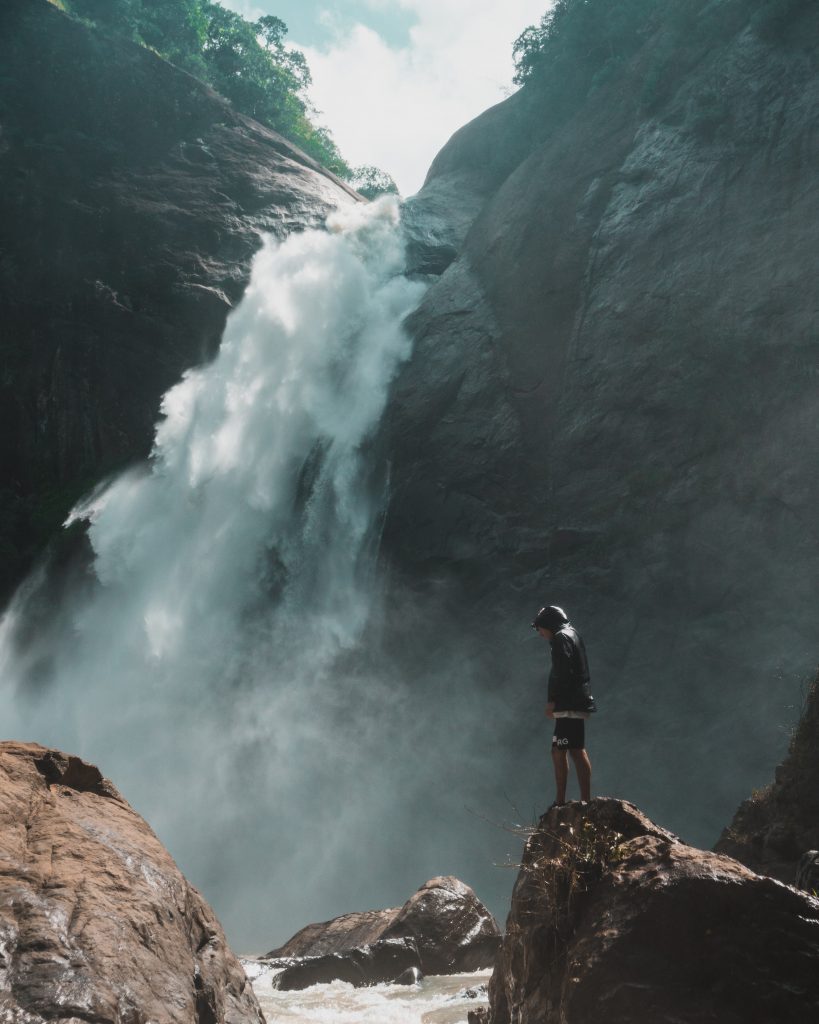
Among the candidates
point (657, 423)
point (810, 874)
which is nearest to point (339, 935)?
point (810, 874)

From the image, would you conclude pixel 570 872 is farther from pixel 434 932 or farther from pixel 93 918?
pixel 434 932

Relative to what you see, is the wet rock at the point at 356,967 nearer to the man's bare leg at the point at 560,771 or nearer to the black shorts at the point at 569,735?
the man's bare leg at the point at 560,771

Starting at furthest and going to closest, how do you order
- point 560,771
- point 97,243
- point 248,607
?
point 97,243
point 248,607
point 560,771

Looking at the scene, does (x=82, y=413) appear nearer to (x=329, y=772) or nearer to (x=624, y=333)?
(x=329, y=772)

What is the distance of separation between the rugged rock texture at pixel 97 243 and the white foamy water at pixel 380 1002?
72.0ft

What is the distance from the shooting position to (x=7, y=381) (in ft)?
98.8

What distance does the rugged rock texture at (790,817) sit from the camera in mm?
8727

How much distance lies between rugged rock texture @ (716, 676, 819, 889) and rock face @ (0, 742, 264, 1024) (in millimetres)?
6137

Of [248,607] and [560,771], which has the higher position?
[248,607]

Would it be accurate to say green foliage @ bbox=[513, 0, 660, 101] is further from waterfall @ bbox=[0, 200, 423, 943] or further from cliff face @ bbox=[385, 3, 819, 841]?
waterfall @ bbox=[0, 200, 423, 943]

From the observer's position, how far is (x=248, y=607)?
22.1m

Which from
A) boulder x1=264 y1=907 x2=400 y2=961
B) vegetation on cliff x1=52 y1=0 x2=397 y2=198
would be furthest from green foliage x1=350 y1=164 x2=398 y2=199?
boulder x1=264 y1=907 x2=400 y2=961

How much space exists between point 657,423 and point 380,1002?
12751 mm

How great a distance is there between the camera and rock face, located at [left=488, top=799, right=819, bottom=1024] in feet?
10.9
